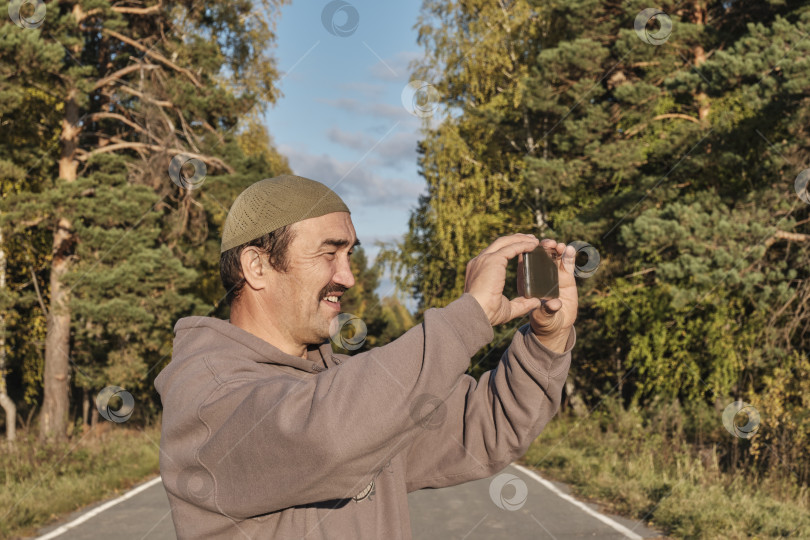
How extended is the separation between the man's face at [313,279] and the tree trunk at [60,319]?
18.2m

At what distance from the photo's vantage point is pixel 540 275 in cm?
202

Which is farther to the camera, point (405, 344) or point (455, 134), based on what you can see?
A: point (455, 134)

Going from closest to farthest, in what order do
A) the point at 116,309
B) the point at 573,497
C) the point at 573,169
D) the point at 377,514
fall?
1. the point at 377,514
2. the point at 573,497
3. the point at 116,309
4. the point at 573,169

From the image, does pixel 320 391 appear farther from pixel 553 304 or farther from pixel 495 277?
pixel 553 304

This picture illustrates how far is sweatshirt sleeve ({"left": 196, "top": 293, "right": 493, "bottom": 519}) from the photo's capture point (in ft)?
4.70

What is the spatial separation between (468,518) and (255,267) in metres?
7.96

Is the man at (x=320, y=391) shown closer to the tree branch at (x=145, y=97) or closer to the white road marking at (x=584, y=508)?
the white road marking at (x=584, y=508)

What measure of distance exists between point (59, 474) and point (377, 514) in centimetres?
1235

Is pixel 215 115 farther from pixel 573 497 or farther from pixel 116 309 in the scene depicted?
pixel 573 497

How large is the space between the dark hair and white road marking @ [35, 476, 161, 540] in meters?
7.32

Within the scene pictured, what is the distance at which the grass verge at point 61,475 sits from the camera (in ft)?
31.0

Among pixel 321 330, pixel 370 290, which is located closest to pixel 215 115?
pixel 321 330

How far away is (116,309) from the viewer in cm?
1762

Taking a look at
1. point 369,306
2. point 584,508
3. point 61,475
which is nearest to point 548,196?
point 584,508
